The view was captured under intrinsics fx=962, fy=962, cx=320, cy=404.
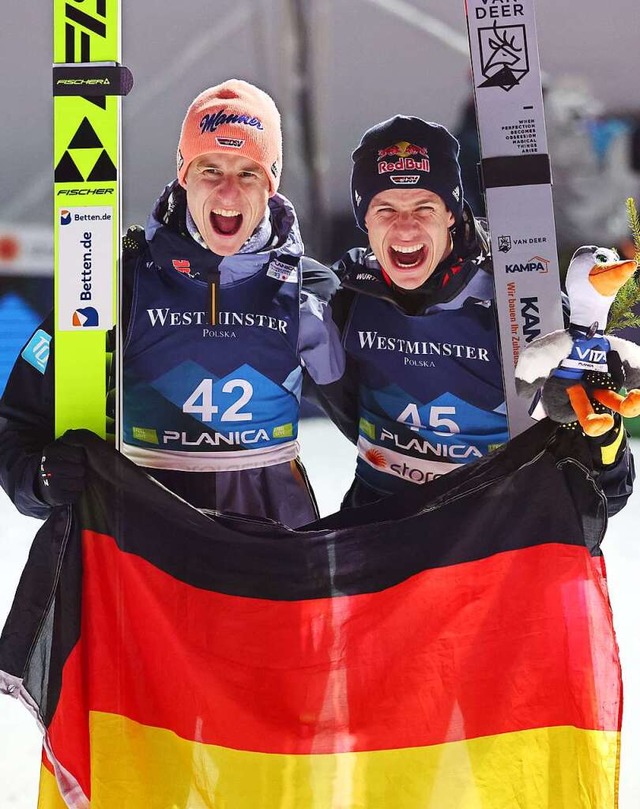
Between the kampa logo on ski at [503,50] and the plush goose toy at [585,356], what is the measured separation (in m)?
0.44

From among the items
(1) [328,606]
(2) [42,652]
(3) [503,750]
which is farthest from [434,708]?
(2) [42,652]

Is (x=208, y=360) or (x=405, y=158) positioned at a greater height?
(x=405, y=158)

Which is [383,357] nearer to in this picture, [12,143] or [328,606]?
[328,606]

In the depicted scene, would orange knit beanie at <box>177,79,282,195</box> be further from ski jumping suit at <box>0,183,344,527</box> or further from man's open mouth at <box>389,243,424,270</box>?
man's open mouth at <box>389,243,424,270</box>

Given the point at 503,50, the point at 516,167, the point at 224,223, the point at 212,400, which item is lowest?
the point at 212,400

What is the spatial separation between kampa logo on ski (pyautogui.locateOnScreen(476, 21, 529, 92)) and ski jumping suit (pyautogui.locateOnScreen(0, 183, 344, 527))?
517 mm

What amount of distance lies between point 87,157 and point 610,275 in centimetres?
98

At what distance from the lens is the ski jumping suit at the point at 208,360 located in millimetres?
2035

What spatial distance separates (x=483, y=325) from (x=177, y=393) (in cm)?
67

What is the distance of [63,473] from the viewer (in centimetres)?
178

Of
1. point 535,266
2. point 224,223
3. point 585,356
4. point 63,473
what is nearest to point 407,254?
point 535,266

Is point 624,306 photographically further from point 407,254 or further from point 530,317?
point 407,254

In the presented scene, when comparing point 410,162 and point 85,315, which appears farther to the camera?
point 410,162

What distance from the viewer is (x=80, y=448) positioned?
1.80m
